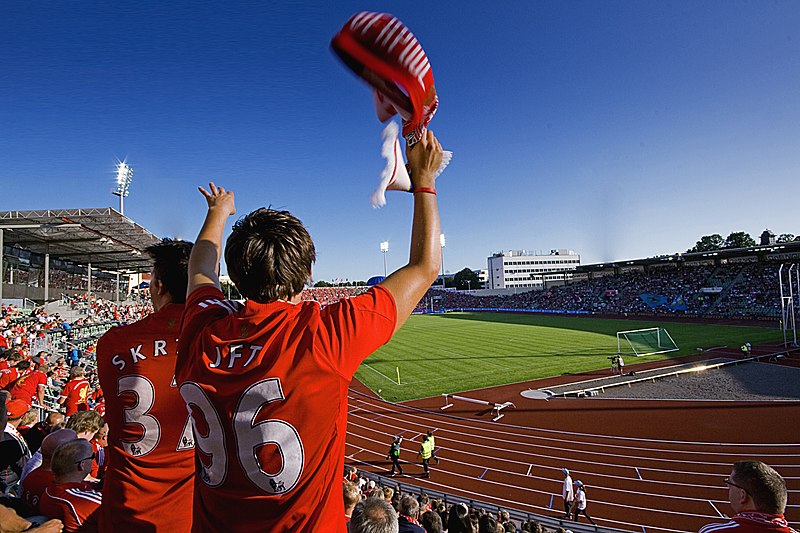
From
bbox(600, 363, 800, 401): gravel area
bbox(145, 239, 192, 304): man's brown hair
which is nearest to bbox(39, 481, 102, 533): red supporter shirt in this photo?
bbox(145, 239, 192, 304): man's brown hair

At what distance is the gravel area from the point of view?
19172 millimetres

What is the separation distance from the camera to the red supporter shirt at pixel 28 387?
7.34 m

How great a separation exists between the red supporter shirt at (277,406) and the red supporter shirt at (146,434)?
0.89 m

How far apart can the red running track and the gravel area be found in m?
1.05

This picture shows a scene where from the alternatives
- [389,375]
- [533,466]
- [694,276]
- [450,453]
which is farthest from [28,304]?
[694,276]

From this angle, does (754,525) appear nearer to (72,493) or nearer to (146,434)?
(146,434)

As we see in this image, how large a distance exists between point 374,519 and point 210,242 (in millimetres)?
1534

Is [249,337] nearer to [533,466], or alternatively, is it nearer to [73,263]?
[533,466]

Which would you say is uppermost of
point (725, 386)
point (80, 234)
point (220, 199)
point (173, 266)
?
point (80, 234)

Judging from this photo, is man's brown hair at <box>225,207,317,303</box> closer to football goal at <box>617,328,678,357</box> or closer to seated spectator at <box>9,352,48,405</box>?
seated spectator at <box>9,352,48,405</box>

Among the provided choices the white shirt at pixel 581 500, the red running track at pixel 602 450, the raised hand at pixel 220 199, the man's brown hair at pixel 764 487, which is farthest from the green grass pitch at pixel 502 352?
the raised hand at pixel 220 199

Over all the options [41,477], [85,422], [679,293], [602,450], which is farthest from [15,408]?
[679,293]

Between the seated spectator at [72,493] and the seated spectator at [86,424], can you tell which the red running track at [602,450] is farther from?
the seated spectator at [72,493]

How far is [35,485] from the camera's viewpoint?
315 cm
